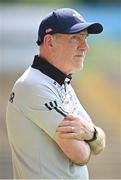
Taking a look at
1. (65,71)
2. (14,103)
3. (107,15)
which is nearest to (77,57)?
(65,71)

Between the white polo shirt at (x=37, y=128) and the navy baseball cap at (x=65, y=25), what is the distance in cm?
17

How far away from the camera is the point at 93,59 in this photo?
714 cm

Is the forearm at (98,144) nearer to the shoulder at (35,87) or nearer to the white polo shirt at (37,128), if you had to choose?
the white polo shirt at (37,128)

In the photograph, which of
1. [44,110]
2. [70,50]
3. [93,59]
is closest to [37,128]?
[44,110]

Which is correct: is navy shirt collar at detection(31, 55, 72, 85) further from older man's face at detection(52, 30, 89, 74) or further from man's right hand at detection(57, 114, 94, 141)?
man's right hand at detection(57, 114, 94, 141)

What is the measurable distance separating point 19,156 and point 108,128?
182 inches

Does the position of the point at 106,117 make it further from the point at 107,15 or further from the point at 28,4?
the point at 28,4

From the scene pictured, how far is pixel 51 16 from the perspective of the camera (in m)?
2.58

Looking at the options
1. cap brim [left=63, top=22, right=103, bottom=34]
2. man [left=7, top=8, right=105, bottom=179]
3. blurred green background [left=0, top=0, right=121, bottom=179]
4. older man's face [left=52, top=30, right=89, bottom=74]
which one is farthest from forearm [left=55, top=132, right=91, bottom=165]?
blurred green background [left=0, top=0, right=121, bottom=179]

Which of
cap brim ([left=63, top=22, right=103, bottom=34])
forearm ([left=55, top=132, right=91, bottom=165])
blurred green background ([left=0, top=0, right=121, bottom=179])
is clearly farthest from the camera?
blurred green background ([left=0, top=0, right=121, bottom=179])

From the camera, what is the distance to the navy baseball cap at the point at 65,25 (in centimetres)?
254

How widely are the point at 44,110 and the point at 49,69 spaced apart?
0.59 feet

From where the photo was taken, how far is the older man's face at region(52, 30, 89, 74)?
256 centimetres

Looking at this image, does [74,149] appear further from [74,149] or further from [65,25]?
[65,25]
